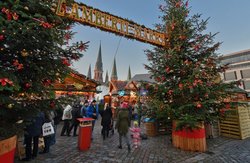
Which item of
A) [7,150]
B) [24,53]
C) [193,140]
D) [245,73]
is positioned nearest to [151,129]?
[193,140]

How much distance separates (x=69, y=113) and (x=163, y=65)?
5652mm

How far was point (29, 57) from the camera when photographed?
146 inches

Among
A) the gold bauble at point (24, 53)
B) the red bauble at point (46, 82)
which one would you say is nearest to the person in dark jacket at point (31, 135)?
the red bauble at point (46, 82)

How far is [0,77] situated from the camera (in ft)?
8.99

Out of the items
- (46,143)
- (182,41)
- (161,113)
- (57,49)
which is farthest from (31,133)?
(182,41)

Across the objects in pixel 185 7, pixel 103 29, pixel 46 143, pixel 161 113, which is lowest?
pixel 46 143

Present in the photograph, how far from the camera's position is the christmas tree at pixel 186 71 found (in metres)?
6.48

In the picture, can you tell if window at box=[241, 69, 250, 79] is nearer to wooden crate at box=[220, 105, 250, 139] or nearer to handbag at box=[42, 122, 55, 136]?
wooden crate at box=[220, 105, 250, 139]

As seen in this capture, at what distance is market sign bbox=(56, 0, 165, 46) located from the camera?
16.8 ft

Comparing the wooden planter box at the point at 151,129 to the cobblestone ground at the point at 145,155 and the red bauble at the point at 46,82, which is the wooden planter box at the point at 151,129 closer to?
the cobblestone ground at the point at 145,155

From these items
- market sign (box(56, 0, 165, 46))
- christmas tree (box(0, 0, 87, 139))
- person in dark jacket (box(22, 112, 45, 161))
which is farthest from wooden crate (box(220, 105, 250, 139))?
person in dark jacket (box(22, 112, 45, 161))

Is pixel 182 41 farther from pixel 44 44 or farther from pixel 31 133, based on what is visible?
pixel 31 133

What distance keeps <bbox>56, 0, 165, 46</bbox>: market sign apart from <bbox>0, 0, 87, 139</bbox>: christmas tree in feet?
2.59

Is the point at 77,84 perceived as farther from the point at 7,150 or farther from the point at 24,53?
the point at 7,150
